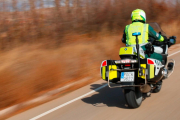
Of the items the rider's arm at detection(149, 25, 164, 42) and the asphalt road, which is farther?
the rider's arm at detection(149, 25, 164, 42)

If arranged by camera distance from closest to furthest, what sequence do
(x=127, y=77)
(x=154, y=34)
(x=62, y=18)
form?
1. (x=127, y=77)
2. (x=154, y=34)
3. (x=62, y=18)

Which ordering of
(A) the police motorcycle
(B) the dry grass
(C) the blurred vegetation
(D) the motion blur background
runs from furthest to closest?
(C) the blurred vegetation
(D) the motion blur background
(B) the dry grass
(A) the police motorcycle

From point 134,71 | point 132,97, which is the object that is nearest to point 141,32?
point 134,71

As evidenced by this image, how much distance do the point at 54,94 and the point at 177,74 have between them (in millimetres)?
3964

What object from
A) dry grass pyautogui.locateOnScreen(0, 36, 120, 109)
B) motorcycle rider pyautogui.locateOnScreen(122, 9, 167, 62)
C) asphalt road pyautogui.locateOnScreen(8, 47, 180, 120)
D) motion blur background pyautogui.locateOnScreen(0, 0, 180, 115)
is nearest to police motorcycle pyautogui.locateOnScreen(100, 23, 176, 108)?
motorcycle rider pyautogui.locateOnScreen(122, 9, 167, 62)

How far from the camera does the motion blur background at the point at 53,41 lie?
29.4ft

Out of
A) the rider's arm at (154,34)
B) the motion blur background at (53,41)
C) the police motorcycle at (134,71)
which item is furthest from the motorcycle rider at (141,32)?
the motion blur background at (53,41)

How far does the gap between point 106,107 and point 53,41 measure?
6.68 m

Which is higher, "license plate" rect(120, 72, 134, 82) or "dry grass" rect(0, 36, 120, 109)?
"license plate" rect(120, 72, 134, 82)

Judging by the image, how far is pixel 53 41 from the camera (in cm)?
1260

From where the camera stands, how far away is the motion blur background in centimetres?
897

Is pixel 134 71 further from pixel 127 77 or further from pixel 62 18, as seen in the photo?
pixel 62 18

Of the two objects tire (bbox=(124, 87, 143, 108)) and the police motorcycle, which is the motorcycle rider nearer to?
the police motorcycle

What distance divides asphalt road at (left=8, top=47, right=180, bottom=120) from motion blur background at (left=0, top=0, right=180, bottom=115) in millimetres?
1078
